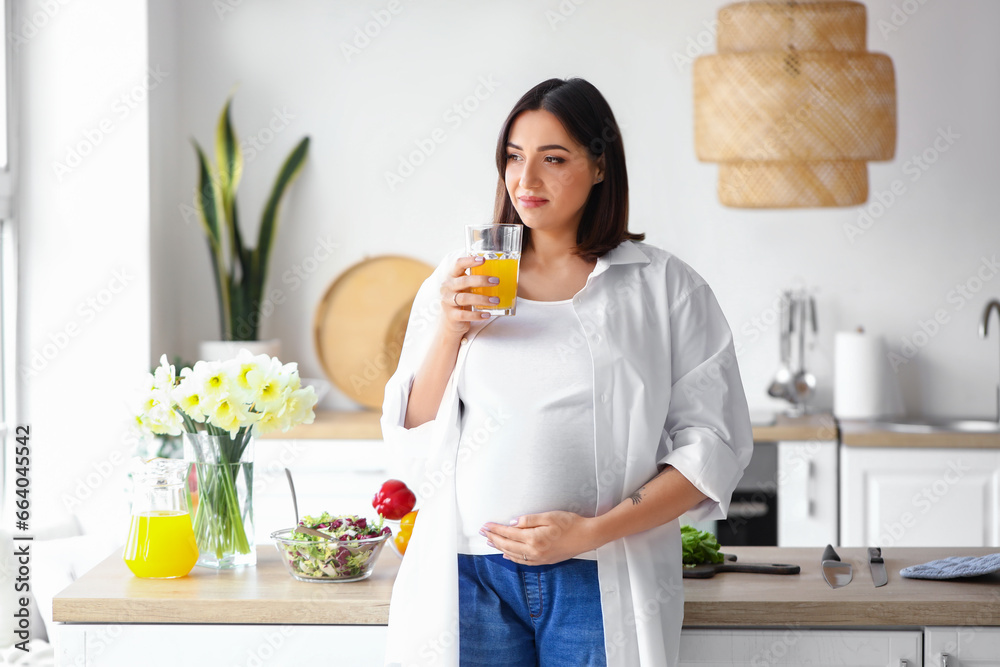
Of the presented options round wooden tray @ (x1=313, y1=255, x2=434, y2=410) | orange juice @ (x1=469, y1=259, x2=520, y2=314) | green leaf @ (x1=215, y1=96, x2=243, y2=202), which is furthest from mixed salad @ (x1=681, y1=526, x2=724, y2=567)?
green leaf @ (x1=215, y1=96, x2=243, y2=202)

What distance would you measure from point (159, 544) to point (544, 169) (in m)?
0.86

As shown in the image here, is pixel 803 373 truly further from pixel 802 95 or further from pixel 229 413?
pixel 229 413

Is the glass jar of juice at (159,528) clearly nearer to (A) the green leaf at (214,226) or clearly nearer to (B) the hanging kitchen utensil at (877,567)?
(B) the hanging kitchen utensil at (877,567)

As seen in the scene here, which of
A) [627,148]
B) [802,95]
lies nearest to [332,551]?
[802,95]

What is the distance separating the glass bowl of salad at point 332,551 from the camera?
1.59m

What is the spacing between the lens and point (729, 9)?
2.91m

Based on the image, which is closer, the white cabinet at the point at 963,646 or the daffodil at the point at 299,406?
the white cabinet at the point at 963,646

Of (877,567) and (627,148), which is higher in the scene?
(627,148)

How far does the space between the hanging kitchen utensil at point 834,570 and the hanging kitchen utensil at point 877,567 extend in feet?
0.11

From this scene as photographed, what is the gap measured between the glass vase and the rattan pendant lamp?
177 cm

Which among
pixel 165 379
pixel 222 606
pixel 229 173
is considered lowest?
pixel 222 606

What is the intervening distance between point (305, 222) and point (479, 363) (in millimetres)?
2341

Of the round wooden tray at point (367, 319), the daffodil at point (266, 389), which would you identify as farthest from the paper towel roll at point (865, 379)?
the daffodil at point (266, 389)

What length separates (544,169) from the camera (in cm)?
145
